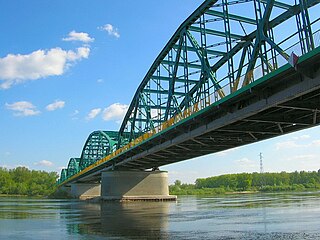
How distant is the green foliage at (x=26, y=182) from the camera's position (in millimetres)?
160625

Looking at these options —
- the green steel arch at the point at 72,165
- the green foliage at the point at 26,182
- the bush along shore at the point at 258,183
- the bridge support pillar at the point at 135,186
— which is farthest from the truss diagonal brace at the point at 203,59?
the bush along shore at the point at 258,183

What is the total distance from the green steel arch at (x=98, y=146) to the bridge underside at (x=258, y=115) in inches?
2320

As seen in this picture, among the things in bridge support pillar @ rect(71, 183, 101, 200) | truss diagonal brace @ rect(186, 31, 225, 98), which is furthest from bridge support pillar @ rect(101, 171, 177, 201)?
bridge support pillar @ rect(71, 183, 101, 200)

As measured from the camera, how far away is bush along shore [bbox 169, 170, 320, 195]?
169875 millimetres

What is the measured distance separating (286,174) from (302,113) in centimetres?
17601

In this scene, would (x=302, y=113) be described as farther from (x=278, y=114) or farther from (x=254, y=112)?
(x=254, y=112)

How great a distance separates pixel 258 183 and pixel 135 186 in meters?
130

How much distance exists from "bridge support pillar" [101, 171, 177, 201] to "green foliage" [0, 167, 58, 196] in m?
93.4

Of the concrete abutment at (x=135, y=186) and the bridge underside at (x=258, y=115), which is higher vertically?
the bridge underside at (x=258, y=115)

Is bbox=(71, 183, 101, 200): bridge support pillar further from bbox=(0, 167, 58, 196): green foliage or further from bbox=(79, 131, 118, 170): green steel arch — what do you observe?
bbox=(0, 167, 58, 196): green foliage

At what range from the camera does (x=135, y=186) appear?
219 feet

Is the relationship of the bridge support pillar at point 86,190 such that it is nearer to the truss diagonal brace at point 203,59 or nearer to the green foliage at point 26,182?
the green foliage at point 26,182

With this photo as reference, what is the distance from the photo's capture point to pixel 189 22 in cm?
4097

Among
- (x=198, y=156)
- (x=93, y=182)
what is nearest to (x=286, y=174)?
(x=93, y=182)
